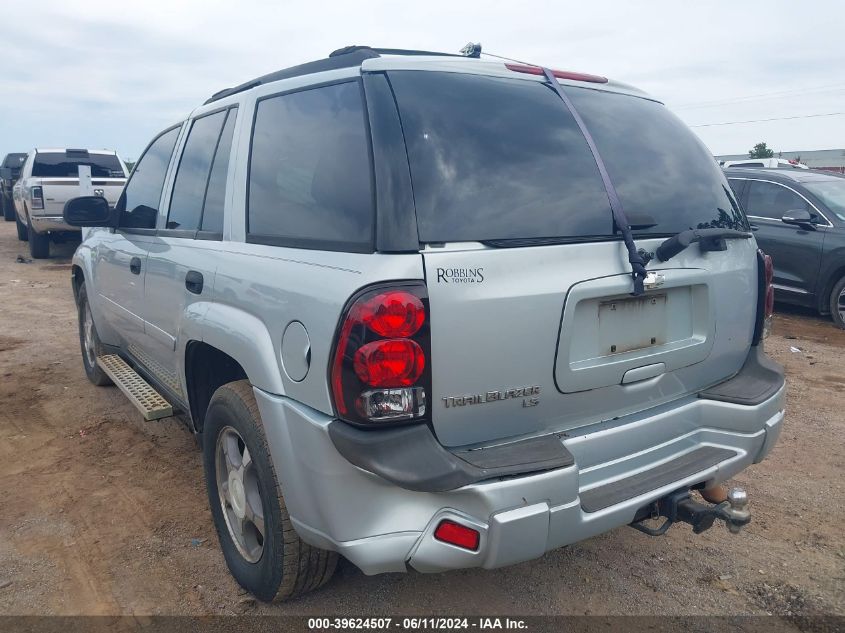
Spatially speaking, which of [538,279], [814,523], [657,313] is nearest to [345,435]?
[538,279]

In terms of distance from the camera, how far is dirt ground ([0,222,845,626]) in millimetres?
2727

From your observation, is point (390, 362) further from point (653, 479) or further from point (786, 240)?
point (786, 240)

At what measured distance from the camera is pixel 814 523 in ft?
11.0

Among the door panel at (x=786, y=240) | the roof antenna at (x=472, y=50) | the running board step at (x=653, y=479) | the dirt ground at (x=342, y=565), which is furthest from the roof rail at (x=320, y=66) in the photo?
the door panel at (x=786, y=240)

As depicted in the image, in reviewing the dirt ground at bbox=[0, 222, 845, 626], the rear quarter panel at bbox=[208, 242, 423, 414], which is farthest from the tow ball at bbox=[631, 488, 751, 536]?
the rear quarter panel at bbox=[208, 242, 423, 414]

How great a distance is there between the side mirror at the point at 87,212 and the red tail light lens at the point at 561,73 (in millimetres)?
2843

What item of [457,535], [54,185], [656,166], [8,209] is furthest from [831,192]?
[8,209]

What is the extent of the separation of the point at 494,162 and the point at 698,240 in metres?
0.86

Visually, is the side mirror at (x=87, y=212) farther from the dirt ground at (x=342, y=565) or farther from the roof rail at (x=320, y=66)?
the roof rail at (x=320, y=66)

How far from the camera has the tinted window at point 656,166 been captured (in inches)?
99.6

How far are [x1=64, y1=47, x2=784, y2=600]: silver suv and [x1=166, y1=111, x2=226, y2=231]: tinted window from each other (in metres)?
0.11

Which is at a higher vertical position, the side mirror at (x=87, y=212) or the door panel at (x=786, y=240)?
the side mirror at (x=87, y=212)

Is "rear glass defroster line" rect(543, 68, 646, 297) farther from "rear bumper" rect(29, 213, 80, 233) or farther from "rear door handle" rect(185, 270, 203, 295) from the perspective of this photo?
"rear bumper" rect(29, 213, 80, 233)

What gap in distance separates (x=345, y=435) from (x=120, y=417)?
3.43 m
